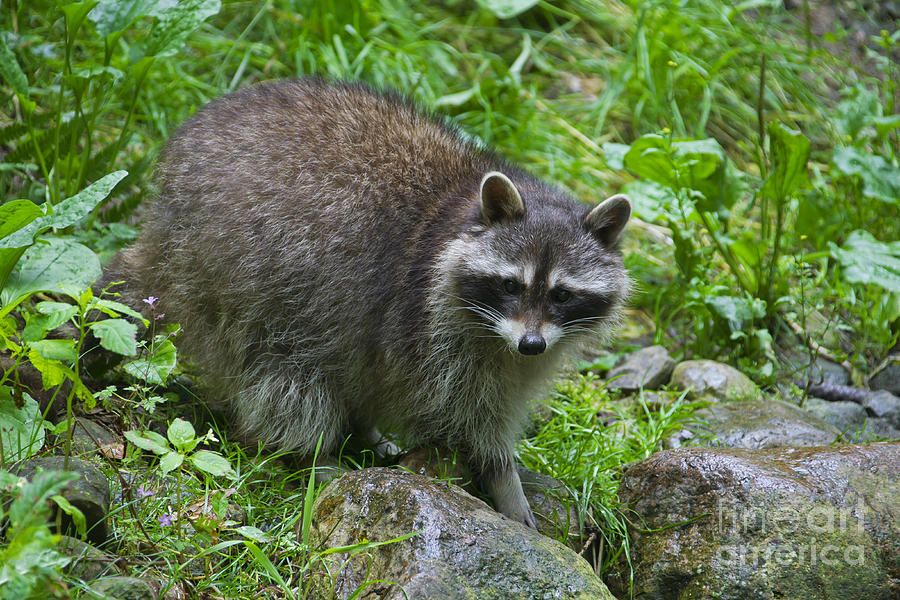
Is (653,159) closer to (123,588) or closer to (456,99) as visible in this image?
(456,99)

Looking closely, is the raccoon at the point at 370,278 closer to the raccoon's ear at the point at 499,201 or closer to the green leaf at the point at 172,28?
the raccoon's ear at the point at 499,201

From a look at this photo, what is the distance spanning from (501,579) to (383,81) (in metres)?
4.14

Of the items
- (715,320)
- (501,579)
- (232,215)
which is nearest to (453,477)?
A: (501,579)

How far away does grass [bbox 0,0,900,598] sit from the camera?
325cm

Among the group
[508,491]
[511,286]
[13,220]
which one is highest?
[13,220]

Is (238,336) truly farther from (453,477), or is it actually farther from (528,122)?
(528,122)

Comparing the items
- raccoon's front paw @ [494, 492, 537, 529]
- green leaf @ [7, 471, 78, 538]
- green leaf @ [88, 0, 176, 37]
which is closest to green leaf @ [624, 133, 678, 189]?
raccoon's front paw @ [494, 492, 537, 529]

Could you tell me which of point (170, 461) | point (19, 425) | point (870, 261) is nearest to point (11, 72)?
point (19, 425)

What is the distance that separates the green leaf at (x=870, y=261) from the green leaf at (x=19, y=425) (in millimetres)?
3677

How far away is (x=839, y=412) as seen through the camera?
4617 millimetres

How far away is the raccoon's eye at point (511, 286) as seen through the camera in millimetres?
3454

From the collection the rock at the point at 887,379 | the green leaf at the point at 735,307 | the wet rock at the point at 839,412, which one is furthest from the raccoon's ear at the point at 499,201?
the rock at the point at 887,379

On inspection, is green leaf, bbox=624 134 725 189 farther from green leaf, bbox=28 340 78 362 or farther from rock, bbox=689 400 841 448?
green leaf, bbox=28 340 78 362

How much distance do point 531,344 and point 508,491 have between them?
668 millimetres
